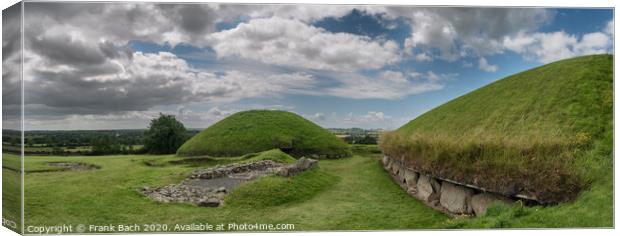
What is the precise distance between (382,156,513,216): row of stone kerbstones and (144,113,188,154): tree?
7093 millimetres

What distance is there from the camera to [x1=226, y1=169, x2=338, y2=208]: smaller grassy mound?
31.4 ft

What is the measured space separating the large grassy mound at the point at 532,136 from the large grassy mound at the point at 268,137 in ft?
19.8

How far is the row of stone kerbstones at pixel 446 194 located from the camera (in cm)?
879

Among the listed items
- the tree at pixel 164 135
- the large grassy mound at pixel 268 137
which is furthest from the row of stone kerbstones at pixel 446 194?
the tree at pixel 164 135

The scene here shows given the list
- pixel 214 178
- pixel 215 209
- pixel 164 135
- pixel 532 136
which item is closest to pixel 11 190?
pixel 215 209

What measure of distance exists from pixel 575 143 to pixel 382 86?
4606 mm

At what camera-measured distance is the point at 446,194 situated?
10172mm

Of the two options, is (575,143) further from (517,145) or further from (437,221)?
(437,221)

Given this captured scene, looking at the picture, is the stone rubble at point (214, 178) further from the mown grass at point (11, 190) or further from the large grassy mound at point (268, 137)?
the large grassy mound at point (268, 137)

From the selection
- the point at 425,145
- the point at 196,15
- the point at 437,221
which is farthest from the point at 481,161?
the point at 196,15

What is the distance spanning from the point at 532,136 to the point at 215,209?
7.21m

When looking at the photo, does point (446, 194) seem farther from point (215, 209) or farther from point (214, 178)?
point (214, 178)

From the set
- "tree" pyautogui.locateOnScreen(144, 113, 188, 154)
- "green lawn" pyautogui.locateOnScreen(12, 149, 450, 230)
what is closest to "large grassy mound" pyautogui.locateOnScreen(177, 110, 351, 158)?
"tree" pyautogui.locateOnScreen(144, 113, 188, 154)

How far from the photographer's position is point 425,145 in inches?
447
